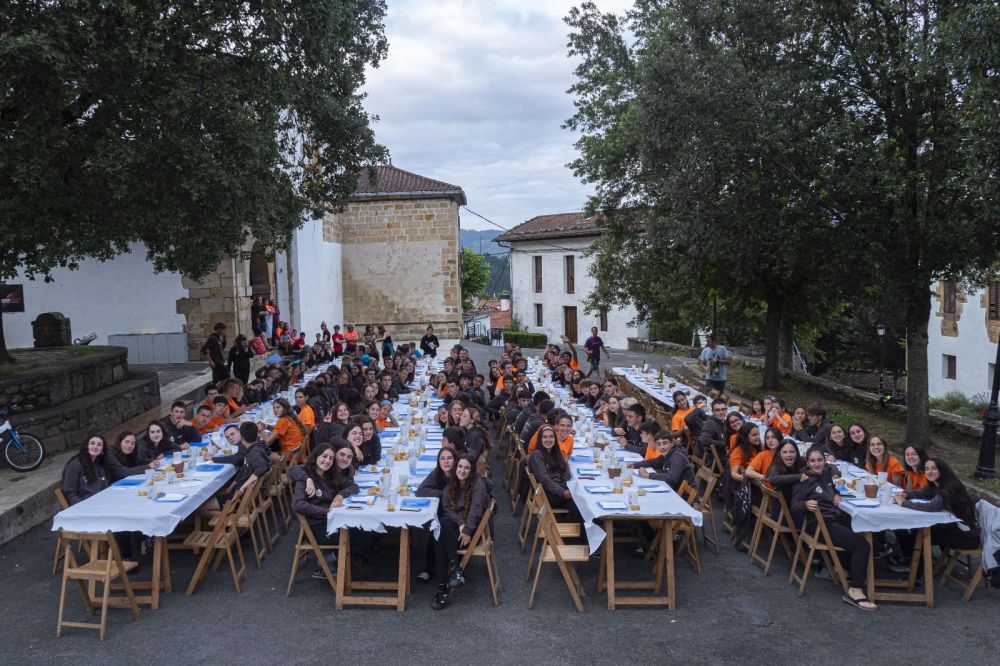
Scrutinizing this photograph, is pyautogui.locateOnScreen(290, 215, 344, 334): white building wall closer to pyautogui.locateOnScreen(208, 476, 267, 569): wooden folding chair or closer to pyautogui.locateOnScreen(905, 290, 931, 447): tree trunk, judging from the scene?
pyautogui.locateOnScreen(208, 476, 267, 569): wooden folding chair

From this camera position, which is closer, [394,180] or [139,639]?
[139,639]

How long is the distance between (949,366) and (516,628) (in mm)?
25164

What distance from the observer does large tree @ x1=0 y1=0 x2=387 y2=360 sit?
338 inches

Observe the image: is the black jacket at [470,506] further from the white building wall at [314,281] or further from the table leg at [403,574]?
the white building wall at [314,281]

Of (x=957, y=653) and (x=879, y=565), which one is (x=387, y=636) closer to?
(x=957, y=653)

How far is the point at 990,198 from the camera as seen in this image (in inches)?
339

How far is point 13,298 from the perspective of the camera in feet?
69.2

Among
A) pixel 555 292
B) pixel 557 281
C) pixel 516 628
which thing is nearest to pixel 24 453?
pixel 516 628

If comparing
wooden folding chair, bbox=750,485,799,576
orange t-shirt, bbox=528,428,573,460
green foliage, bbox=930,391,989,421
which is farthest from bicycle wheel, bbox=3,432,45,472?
green foliage, bbox=930,391,989,421

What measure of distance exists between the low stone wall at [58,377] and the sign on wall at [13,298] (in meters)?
7.41

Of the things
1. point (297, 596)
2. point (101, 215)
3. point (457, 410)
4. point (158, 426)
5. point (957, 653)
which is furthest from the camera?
point (101, 215)

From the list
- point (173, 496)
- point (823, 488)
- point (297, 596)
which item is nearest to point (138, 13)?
point (173, 496)

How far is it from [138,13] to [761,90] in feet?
26.0

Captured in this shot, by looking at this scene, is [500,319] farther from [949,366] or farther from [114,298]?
[114,298]
